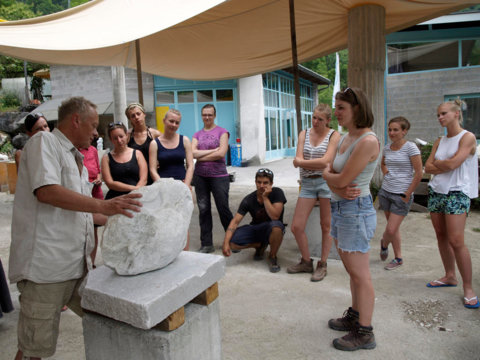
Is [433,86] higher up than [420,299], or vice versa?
[433,86]

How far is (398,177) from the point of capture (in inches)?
140

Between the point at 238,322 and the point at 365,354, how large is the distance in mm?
936

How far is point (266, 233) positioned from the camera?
12.6 ft

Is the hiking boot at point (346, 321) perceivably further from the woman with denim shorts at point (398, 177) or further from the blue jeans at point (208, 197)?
the blue jeans at point (208, 197)

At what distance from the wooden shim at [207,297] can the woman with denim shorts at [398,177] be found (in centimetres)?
239

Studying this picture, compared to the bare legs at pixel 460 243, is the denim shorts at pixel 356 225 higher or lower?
higher

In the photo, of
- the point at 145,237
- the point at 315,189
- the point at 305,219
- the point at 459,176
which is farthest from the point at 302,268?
the point at 145,237

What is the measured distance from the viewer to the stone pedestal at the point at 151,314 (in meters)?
1.53

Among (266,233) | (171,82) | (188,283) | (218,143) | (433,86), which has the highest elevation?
(171,82)

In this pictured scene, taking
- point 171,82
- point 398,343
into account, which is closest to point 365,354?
point 398,343

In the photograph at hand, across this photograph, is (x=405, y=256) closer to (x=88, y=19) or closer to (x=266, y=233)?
(x=266, y=233)

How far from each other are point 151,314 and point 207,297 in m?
0.41

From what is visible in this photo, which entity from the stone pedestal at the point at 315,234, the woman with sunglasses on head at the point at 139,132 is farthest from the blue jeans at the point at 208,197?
the stone pedestal at the point at 315,234

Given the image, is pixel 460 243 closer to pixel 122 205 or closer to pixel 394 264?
pixel 394 264
